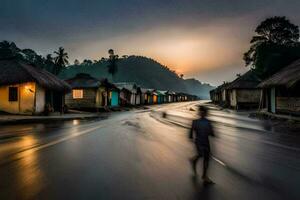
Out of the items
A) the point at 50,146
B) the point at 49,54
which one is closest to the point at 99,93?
the point at 50,146

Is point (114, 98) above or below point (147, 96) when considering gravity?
below

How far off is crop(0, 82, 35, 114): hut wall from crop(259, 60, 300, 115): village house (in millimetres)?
22450

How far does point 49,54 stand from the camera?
102 metres

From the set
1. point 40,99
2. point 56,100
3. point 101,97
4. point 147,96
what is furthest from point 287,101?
point 147,96

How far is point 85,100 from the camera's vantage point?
4197 cm

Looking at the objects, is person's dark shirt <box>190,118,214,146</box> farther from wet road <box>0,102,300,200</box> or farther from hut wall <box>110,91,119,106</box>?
hut wall <box>110,91,119,106</box>

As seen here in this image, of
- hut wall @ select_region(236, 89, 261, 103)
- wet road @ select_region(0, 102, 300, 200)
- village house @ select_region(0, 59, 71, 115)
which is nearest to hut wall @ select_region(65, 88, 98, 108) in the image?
village house @ select_region(0, 59, 71, 115)

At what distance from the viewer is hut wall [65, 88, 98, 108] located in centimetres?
4172

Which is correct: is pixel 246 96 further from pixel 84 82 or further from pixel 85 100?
pixel 84 82

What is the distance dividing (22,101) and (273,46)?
3101cm

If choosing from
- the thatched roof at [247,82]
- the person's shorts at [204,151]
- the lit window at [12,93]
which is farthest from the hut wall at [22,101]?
the thatched roof at [247,82]

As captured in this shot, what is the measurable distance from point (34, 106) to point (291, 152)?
23867 mm

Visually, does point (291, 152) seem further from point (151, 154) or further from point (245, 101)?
point (245, 101)

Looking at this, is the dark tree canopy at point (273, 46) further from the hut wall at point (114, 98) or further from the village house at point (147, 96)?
the village house at point (147, 96)
